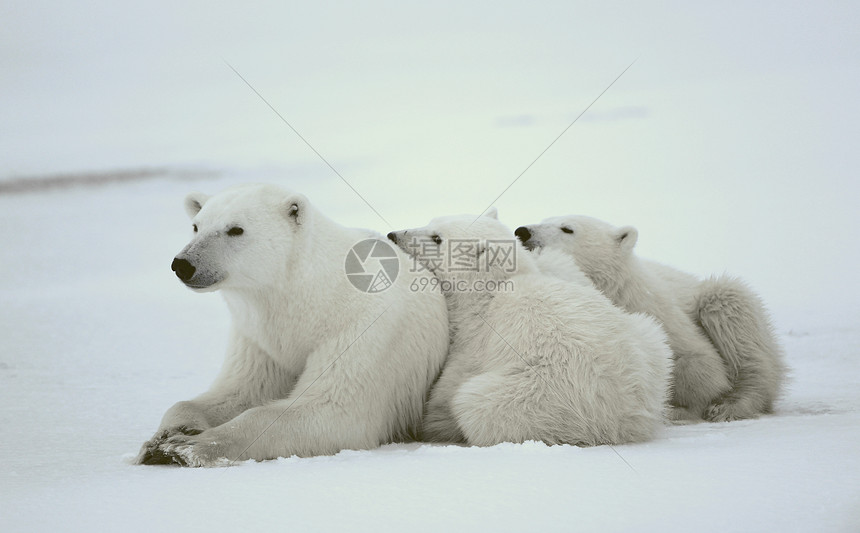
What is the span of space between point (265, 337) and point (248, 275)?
31cm

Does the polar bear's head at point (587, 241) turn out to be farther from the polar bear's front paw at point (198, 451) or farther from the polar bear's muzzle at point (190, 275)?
the polar bear's front paw at point (198, 451)

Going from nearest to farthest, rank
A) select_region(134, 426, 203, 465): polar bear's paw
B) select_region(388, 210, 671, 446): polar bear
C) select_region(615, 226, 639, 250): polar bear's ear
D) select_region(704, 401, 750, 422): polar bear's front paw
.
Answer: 1. select_region(134, 426, 203, 465): polar bear's paw
2. select_region(388, 210, 671, 446): polar bear
3. select_region(704, 401, 750, 422): polar bear's front paw
4. select_region(615, 226, 639, 250): polar bear's ear

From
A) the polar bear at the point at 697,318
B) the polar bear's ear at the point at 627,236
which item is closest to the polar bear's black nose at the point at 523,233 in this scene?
the polar bear at the point at 697,318

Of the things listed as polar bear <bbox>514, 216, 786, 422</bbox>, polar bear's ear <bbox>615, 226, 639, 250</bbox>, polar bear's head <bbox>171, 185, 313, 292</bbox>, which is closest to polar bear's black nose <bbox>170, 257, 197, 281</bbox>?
polar bear's head <bbox>171, 185, 313, 292</bbox>

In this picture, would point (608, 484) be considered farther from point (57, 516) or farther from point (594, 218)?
point (594, 218)

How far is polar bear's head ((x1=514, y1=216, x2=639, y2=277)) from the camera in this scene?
468 centimetres

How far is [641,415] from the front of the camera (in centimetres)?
352

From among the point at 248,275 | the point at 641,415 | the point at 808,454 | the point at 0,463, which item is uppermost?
the point at 248,275

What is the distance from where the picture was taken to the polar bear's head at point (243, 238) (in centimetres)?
334

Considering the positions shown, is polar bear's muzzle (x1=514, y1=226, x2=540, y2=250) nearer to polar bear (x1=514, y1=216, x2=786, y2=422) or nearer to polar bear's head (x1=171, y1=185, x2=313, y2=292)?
polar bear (x1=514, y1=216, x2=786, y2=422)

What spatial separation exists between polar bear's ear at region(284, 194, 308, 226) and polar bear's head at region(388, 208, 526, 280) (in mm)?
594

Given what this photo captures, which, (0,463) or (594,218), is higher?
(594,218)

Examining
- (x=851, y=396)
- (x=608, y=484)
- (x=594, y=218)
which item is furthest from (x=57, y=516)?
(x=851, y=396)

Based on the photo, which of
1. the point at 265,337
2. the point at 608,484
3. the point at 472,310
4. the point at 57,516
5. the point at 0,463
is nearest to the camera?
the point at 57,516
